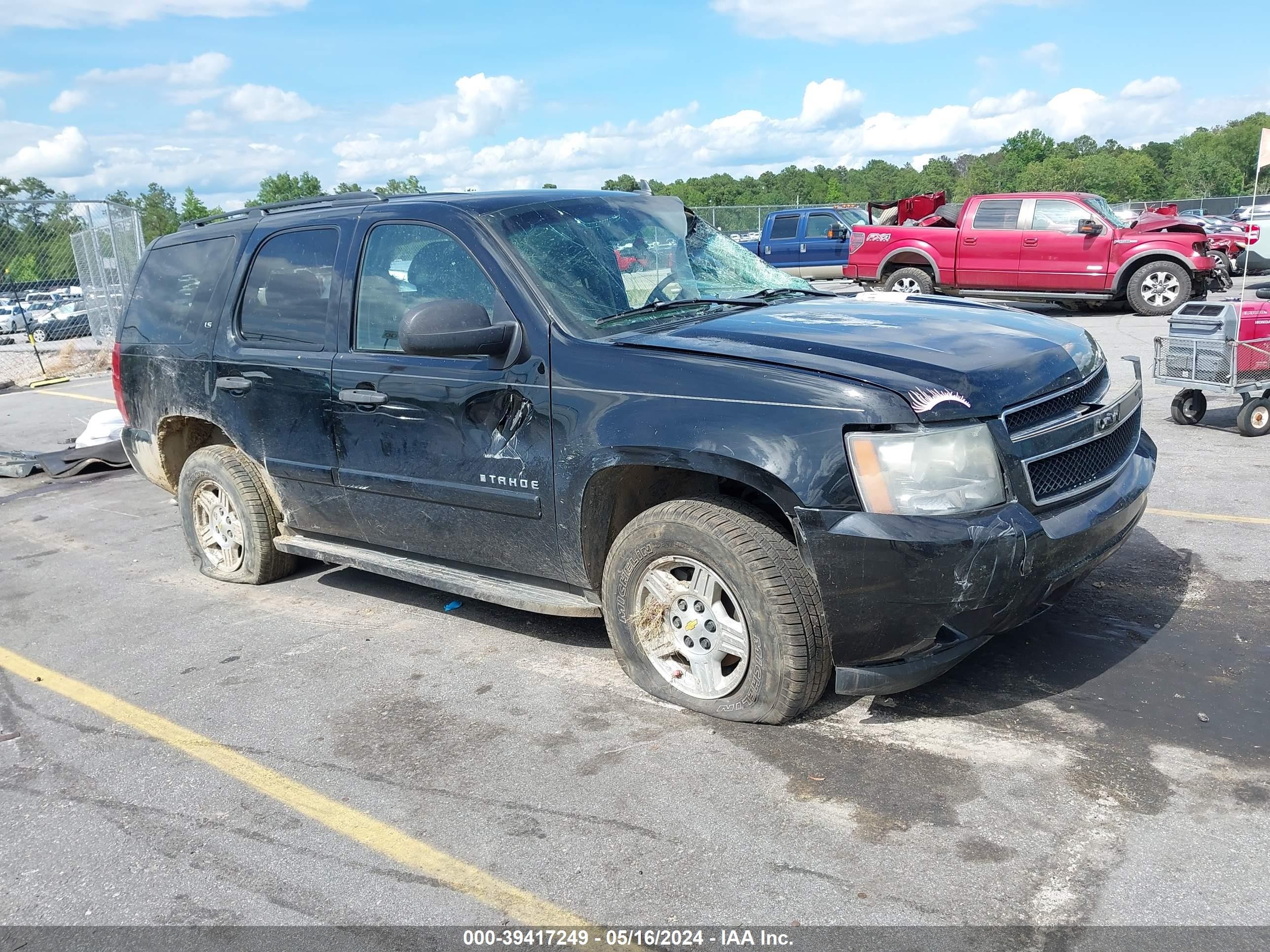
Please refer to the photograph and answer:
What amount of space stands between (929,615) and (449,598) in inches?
109

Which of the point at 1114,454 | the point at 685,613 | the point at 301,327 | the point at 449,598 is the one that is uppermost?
the point at 301,327

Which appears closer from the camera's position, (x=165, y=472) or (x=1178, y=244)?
(x=165, y=472)

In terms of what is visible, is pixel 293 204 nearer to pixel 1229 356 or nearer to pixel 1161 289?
pixel 1229 356

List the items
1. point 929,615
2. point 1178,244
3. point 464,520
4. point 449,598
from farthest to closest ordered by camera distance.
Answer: point 1178,244 → point 449,598 → point 464,520 → point 929,615

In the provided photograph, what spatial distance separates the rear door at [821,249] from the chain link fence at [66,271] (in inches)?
531

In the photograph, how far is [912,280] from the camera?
17.3 metres

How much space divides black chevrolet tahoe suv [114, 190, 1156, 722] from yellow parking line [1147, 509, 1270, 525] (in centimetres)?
165

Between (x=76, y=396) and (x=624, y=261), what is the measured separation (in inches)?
485

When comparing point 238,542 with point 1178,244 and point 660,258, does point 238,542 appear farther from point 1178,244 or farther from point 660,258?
point 1178,244

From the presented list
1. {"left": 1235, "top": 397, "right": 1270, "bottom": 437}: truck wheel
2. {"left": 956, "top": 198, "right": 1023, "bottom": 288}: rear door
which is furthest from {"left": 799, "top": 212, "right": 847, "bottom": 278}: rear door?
{"left": 1235, "top": 397, "right": 1270, "bottom": 437}: truck wheel

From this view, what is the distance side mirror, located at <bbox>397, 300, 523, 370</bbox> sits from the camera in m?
3.87

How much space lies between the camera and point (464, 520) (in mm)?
4332

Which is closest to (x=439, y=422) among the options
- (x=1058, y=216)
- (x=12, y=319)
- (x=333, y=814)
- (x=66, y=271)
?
(x=333, y=814)

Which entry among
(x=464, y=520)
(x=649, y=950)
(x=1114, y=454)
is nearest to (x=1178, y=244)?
(x=1114, y=454)
